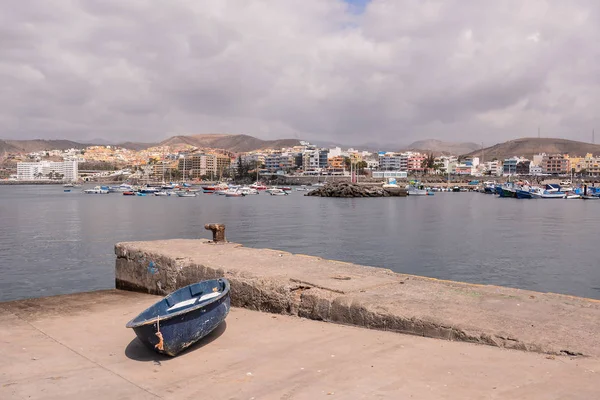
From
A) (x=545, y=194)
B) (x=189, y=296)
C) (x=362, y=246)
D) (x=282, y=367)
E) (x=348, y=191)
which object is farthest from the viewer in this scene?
(x=545, y=194)

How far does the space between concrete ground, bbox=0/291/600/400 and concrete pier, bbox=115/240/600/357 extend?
0.51 feet

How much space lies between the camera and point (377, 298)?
6359 millimetres

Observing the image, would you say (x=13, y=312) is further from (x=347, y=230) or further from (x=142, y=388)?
(x=347, y=230)

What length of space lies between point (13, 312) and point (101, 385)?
12.2ft

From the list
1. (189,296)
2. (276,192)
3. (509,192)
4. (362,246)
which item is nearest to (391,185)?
(509,192)

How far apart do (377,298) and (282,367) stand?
1832mm

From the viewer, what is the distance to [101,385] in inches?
187

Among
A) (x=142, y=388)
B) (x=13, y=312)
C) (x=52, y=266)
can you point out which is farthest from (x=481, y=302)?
(x=52, y=266)

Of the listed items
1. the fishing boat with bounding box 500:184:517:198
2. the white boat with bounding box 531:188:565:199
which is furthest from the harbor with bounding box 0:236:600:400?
the white boat with bounding box 531:188:565:199

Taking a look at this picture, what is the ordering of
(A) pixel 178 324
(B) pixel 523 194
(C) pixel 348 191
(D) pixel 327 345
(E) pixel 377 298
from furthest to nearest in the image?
(C) pixel 348 191, (B) pixel 523 194, (E) pixel 377 298, (D) pixel 327 345, (A) pixel 178 324

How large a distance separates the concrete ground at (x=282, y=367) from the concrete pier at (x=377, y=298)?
0.16 m

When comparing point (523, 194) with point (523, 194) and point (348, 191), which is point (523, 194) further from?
point (348, 191)

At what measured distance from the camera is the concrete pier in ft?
16.8

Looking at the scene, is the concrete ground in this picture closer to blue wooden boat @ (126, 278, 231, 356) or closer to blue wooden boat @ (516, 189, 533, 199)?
blue wooden boat @ (126, 278, 231, 356)
